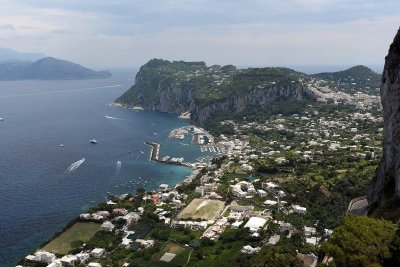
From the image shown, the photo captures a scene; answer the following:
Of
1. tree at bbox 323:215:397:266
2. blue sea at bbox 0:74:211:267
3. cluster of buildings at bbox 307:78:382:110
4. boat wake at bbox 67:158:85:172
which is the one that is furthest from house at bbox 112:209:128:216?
cluster of buildings at bbox 307:78:382:110

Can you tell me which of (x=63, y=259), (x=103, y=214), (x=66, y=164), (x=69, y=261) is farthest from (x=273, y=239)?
(x=66, y=164)

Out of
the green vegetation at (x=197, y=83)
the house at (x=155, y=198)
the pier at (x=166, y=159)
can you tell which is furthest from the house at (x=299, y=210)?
the green vegetation at (x=197, y=83)

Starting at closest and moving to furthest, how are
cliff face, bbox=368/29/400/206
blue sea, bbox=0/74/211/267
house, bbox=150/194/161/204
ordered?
1. cliff face, bbox=368/29/400/206
2. blue sea, bbox=0/74/211/267
3. house, bbox=150/194/161/204

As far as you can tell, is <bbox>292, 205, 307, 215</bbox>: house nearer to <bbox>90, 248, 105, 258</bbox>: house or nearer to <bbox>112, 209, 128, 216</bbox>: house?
<bbox>112, 209, 128, 216</bbox>: house

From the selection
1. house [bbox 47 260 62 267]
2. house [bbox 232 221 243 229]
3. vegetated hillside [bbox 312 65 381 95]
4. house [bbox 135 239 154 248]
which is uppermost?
vegetated hillside [bbox 312 65 381 95]

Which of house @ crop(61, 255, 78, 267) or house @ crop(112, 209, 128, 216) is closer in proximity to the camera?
house @ crop(61, 255, 78, 267)

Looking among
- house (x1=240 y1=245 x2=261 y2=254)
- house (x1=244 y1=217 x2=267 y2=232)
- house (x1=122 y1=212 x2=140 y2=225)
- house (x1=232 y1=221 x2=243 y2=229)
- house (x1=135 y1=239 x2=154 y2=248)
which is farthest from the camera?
house (x1=122 y1=212 x2=140 y2=225)

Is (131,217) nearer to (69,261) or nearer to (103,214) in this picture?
(103,214)

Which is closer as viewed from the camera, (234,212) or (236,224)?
(236,224)

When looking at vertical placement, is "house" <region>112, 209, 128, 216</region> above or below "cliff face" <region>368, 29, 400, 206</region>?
below
